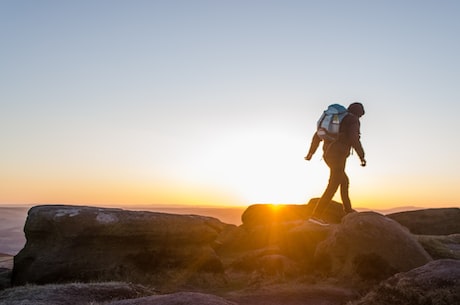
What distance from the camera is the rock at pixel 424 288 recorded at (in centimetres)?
1066

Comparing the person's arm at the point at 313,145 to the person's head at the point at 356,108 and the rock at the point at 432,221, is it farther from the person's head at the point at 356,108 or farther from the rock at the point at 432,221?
the rock at the point at 432,221

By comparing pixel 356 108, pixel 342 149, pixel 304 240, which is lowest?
pixel 304 240

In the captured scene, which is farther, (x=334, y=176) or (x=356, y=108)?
(x=356, y=108)

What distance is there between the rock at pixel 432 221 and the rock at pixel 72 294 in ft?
65.4

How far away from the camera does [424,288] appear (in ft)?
36.6

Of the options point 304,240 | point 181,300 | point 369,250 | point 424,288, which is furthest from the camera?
point 304,240

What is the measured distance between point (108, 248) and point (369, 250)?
380 inches

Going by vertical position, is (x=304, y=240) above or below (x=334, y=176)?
below

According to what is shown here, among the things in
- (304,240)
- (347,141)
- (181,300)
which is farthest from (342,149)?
(181,300)

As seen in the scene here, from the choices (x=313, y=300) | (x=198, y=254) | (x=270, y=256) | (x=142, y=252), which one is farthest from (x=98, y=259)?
(x=313, y=300)

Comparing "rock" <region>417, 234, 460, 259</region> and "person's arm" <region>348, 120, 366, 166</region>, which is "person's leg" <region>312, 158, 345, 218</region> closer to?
"person's arm" <region>348, 120, 366, 166</region>

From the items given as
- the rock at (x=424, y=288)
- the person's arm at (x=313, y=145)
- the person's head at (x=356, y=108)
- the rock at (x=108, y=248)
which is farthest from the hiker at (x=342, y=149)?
the rock at (x=424, y=288)

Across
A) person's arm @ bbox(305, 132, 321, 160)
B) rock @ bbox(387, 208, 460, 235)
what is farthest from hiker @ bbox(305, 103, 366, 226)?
rock @ bbox(387, 208, 460, 235)

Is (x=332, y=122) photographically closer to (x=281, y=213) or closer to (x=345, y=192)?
(x=345, y=192)
